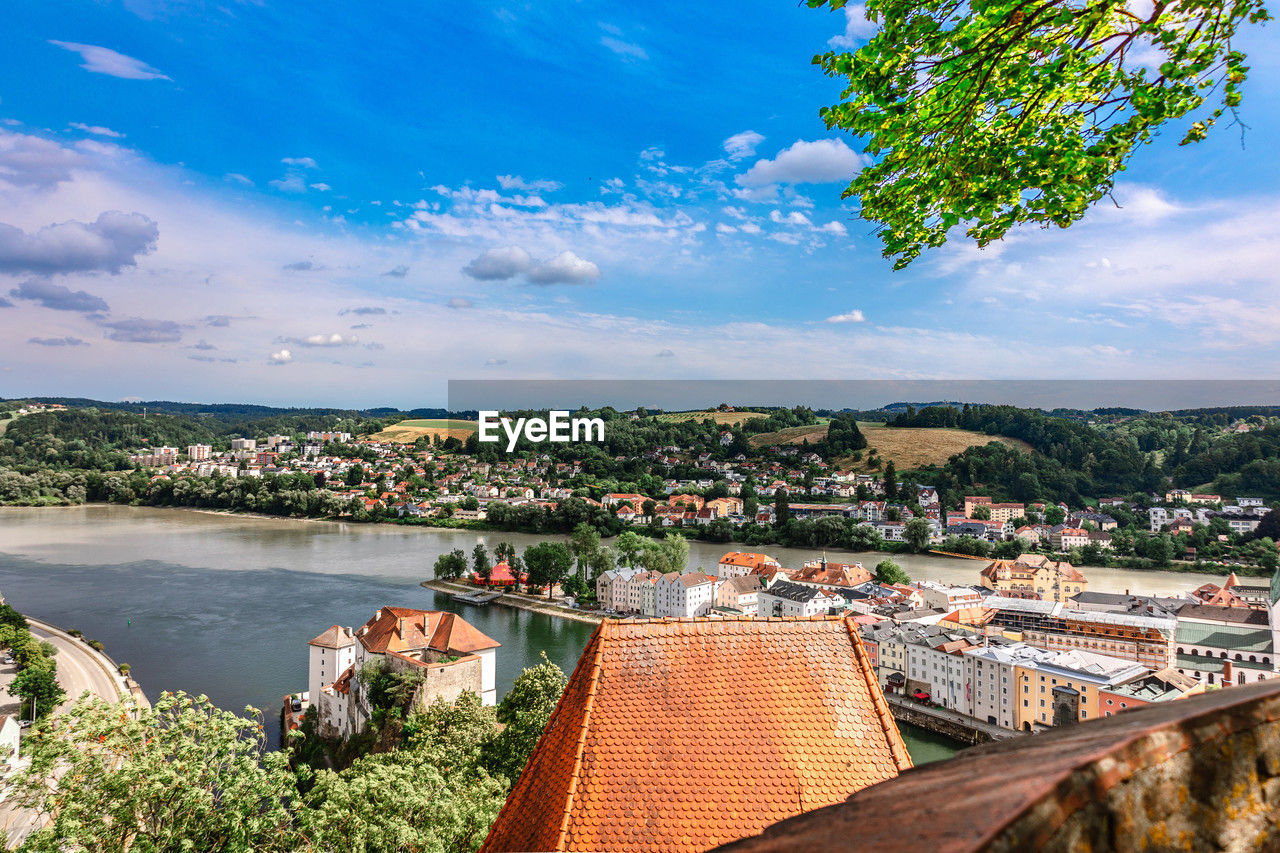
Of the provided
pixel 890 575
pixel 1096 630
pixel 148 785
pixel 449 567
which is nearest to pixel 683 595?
pixel 890 575

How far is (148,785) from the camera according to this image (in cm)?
380

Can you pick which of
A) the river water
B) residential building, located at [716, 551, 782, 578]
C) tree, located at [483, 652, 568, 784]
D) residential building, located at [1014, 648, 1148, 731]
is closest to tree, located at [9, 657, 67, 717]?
the river water

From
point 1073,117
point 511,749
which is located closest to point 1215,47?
point 1073,117

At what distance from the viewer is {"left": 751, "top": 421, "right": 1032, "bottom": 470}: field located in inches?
2304

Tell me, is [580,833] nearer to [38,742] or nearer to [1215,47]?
[1215,47]

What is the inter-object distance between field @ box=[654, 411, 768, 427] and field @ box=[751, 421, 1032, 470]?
12549mm

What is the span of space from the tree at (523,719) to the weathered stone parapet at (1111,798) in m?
9.94

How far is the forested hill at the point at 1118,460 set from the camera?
4556 centimetres

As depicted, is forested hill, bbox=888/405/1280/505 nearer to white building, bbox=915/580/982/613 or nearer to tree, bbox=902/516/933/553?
tree, bbox=902/516/933/553

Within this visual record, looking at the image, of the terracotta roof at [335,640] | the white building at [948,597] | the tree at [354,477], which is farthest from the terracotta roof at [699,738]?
the tree at [354,477]

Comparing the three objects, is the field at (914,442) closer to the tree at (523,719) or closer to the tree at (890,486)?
the tree at (890,486)

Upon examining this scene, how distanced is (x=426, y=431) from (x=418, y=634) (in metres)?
77.3

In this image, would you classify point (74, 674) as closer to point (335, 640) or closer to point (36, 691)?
point (36, 691)

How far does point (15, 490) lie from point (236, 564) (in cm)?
3279
